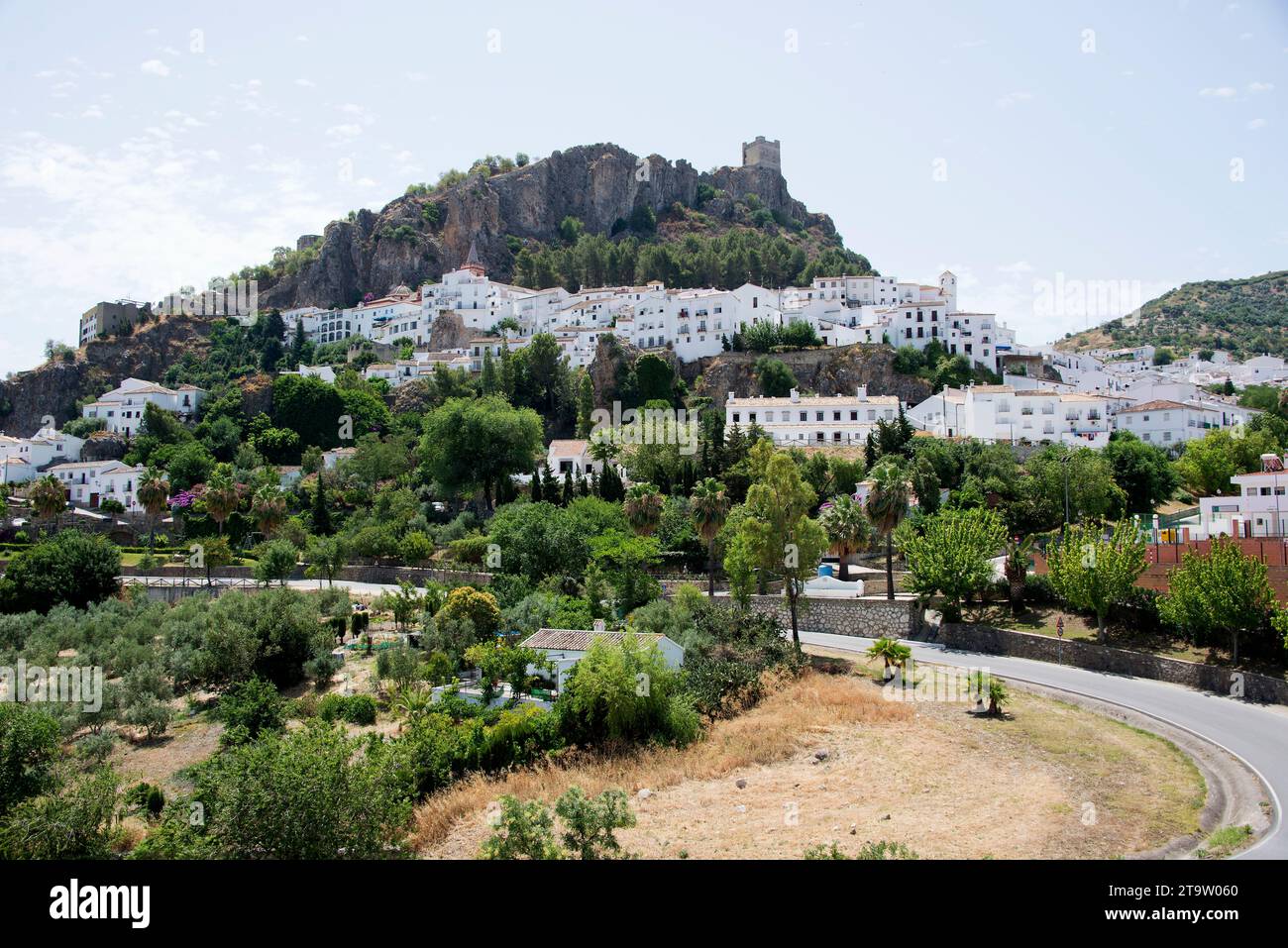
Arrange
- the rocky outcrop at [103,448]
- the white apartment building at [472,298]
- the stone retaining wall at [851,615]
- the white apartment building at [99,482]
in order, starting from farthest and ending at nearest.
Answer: the white apartment building at [472,298] < the rocky outcrop at [103,448] < the white apartment building at [99,482] < the stone retaining wall at [851,615]

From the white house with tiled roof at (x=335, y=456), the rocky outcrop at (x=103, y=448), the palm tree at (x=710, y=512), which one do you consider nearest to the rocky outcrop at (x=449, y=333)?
the white house with tiled roof at (x=335, y=456)

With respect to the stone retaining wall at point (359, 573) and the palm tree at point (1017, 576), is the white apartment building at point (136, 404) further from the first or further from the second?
the palm tree at point (1017, 576)

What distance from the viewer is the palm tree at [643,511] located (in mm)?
47469

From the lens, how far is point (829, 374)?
7738 centimetres

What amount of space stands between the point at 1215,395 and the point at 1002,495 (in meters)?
43.3

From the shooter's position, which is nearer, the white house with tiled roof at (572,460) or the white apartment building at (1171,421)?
the white apartment building at (1171,421)

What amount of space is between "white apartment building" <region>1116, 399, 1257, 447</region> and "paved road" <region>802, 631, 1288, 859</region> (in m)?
40.3

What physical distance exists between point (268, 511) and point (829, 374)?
4467 cm

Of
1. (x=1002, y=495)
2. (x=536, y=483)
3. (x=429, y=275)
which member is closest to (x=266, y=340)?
(x=429, y=275)

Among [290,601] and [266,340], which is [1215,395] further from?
[266,340]

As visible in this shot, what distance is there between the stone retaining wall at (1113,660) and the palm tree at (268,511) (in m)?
39.6

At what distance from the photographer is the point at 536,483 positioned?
5950 cm

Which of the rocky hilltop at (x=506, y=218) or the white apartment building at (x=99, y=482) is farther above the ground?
the rocky hilltop at (x=506, y=218)

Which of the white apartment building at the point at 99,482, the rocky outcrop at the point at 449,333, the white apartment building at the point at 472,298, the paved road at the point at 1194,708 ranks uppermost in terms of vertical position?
the white apartment building at the point at 472,298
